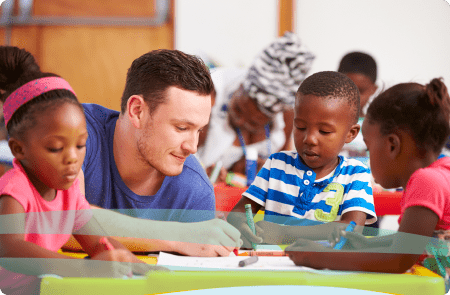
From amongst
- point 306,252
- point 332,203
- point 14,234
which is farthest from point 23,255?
point 332,203

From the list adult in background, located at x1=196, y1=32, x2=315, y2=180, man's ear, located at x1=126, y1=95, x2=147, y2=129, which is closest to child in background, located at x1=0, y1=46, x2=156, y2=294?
man's ear, located at x1=126, y1=95, x2=147, y2=129

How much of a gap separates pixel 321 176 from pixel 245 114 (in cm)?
64

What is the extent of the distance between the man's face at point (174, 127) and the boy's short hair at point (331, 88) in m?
0.21

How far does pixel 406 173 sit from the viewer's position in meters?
0.67

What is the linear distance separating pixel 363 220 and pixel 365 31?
6.05 feet

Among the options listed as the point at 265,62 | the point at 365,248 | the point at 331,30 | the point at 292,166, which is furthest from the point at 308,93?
the point at 331,30

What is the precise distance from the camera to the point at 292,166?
29.5 inches

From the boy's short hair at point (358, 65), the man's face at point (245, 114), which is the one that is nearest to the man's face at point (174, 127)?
the man's face at point (245, 114)

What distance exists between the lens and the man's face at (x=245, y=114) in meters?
1.29

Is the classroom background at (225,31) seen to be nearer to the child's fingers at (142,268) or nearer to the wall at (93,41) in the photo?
the wall at (93,41)

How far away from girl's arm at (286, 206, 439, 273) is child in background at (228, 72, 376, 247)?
0.29 ft

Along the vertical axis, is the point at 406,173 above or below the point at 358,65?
below

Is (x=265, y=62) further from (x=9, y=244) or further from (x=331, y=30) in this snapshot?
(x=331, y=30)

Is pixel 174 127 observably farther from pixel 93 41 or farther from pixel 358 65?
pixel 93 41
